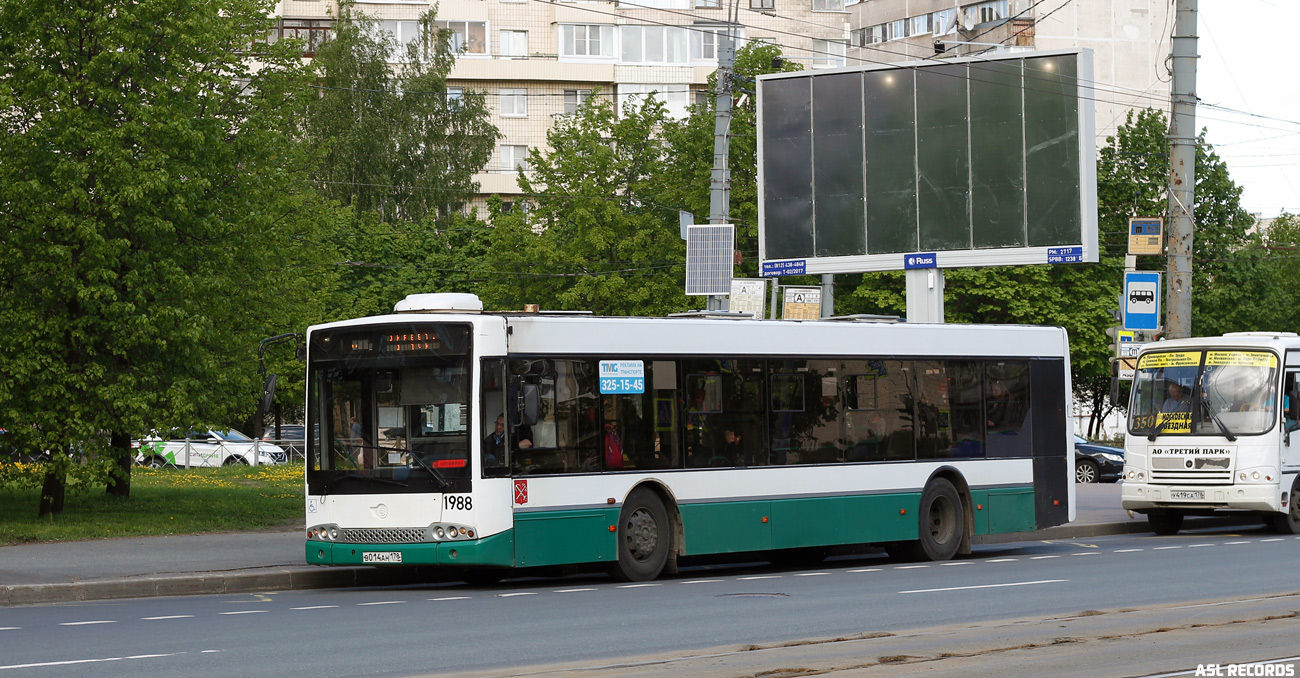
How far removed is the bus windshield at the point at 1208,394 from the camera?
24.3 meters

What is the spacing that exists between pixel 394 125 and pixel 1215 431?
42414 mm

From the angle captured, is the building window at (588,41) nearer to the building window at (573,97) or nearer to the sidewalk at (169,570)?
the building window at (573,97)

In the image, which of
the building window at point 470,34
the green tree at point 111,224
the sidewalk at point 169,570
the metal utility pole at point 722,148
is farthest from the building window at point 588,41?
the sidewalk at point 169,570

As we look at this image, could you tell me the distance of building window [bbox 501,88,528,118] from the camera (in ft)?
238

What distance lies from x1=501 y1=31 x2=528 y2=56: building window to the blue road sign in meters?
47.8

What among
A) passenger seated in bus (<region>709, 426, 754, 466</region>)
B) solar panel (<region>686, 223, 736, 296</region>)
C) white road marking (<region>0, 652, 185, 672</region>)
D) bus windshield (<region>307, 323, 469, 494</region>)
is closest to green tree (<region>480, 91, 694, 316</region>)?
solar panel (<region>686, 223, 736, 296</region>)

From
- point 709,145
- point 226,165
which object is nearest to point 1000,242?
point 226,165

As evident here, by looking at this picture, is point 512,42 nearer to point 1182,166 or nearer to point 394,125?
point 394,125

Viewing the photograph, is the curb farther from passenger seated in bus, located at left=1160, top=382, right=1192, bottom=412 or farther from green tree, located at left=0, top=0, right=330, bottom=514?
passenger seated in bus, located at left=1160, top=382, right=1192, bottom=412

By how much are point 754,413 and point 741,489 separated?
35.8 inches

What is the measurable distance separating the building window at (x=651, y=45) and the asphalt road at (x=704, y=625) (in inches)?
2143

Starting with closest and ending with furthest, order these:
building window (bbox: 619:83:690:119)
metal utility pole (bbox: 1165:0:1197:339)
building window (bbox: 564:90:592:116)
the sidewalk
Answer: the sidewalk, metal utility pole (bbox: 1165:0:1197:339), building window (bbox: 619:83:690:119), building window (bbox: 564:90:592:116)

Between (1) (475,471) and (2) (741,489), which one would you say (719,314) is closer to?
(2) (741,489)

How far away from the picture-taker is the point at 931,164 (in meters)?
28.4
